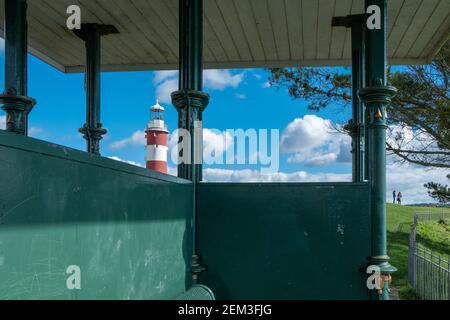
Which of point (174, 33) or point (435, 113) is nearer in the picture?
point (174, 33)

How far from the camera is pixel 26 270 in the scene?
4.53ft

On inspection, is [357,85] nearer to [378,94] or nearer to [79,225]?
[378,94]

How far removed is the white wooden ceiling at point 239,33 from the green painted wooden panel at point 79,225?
235 centimetres

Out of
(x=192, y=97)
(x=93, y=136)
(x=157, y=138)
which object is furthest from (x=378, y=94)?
(x=157, y=138)

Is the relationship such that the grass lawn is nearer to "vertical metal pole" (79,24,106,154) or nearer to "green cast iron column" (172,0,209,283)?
"vertical metal pole" (79,24,106,154)

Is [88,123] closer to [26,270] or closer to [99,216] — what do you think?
[99,216]

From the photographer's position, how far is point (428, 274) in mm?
8539

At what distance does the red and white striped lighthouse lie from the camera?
69.2 feet

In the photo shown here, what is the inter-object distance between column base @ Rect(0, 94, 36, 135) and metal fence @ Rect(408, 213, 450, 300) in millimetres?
6296

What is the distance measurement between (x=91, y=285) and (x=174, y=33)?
367cm

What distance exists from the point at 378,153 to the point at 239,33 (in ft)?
7.63

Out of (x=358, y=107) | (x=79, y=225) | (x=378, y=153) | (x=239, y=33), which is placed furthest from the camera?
(x=239, y=33)

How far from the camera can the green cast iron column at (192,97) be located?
3.39m

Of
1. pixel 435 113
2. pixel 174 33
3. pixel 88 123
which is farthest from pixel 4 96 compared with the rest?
pixel 435 113
